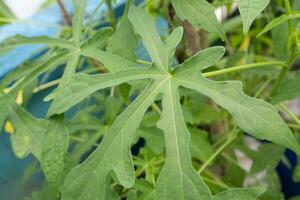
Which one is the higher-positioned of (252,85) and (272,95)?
(272,95)

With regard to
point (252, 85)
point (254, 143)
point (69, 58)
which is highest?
point (69, 58)

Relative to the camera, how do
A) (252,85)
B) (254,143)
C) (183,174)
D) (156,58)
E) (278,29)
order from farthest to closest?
1. (254,143)
2. (252,85)
3. (278,29)
4. (156,58)
5. (183,174)

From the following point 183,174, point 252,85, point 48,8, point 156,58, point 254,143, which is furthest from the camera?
point 254,143

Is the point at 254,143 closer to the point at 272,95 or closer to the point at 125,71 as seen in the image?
the point at 272,95

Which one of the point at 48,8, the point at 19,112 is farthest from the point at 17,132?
the point at 48,8

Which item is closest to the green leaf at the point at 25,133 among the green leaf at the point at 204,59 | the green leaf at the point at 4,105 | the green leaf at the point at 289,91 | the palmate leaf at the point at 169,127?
the green leaf at the point at 4,105

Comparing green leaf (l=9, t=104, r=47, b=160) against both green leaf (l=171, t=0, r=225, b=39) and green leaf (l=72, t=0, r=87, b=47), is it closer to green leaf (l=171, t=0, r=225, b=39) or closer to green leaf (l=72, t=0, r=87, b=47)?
green leaf (l=72, t=0, r=87, b=47)

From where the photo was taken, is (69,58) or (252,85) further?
(252,85)
